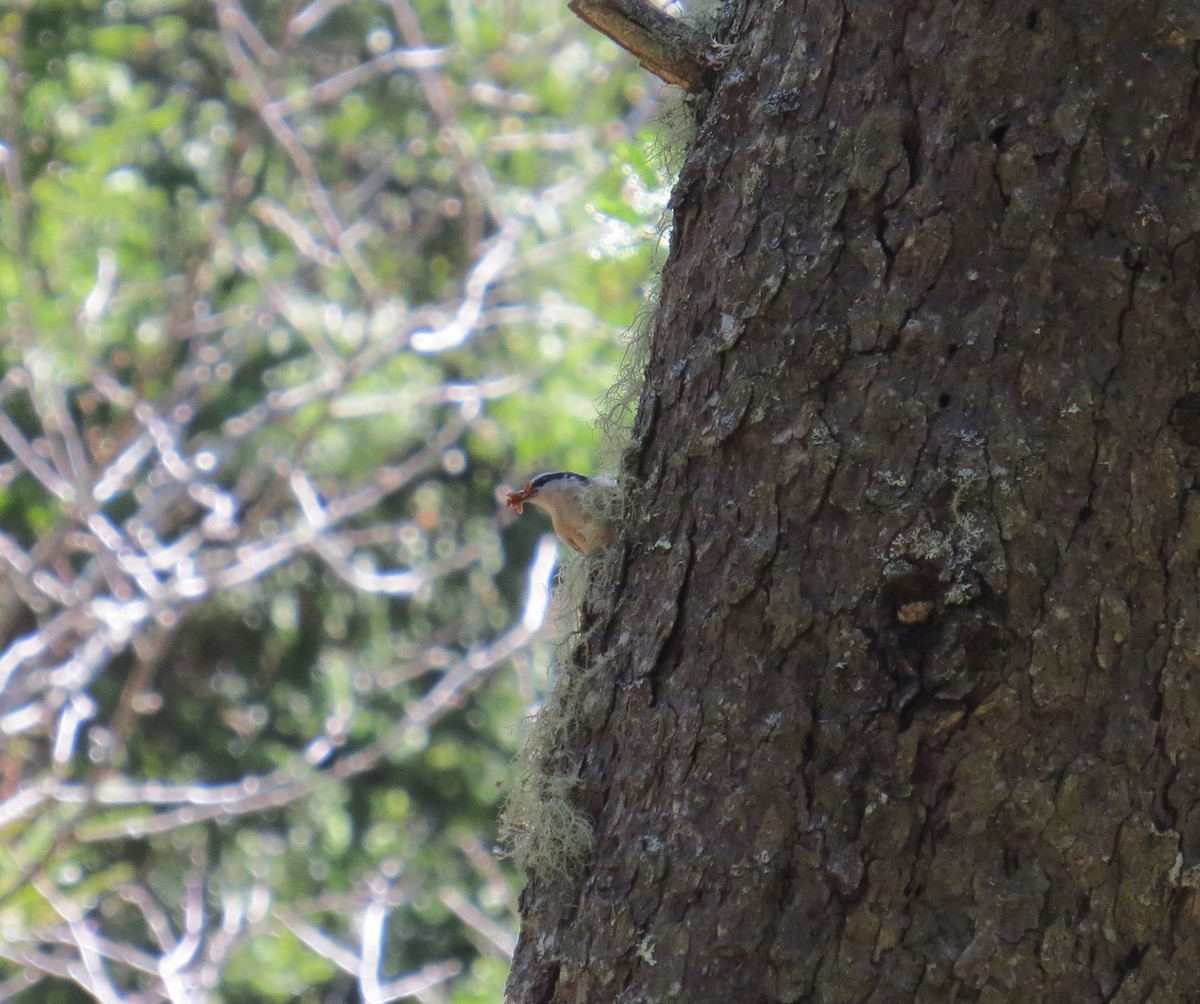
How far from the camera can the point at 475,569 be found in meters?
7.21

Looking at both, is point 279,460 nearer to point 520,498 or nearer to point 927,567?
point 520,498

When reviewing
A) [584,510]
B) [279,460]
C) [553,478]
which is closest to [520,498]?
[553,478]

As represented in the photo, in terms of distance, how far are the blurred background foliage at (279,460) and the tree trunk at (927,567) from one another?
291 centimetres

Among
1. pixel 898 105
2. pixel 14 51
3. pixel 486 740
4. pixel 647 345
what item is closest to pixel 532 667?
pixel 486 740

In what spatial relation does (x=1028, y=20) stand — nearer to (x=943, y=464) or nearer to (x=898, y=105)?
(x=898, y=105)

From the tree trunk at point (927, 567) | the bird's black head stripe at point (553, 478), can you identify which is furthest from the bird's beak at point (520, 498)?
the tree trunk at point (927, 567)

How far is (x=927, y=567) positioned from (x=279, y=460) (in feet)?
15.5

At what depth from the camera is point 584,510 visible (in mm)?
1557

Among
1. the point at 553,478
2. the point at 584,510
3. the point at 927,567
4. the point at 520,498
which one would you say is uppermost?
the point at 520,498

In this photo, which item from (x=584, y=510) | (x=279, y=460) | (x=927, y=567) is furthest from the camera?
(x=279, y=460)

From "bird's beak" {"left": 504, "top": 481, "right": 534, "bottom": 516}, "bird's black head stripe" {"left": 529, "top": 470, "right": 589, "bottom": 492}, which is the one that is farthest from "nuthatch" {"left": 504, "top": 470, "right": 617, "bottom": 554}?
"bird's beak" {"left": 504, "top": 481, "right": 534, "bottom": 516}

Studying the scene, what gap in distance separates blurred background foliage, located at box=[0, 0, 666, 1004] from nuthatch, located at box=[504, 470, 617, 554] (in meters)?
2.62

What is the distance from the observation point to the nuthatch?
151 centimetres

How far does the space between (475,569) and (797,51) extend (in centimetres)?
593
